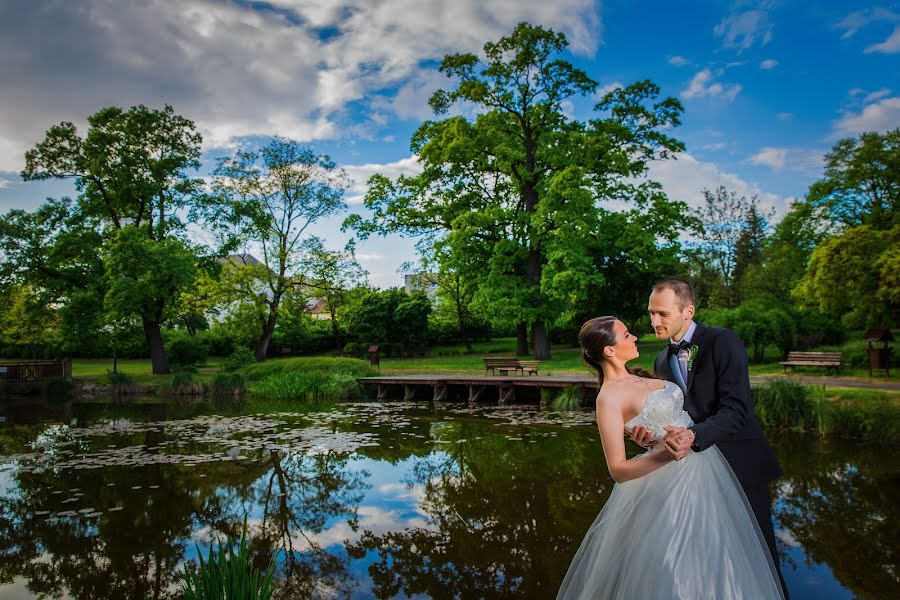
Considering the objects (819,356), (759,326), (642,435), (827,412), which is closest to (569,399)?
(827,412)

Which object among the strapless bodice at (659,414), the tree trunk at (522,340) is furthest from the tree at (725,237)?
the strapless bodice at (659,414)

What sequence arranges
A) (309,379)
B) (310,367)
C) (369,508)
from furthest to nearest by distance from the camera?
(310,367) < (309,379) < (369,508)

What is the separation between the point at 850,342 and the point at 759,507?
27.5m

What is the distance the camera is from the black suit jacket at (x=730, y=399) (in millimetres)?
2752

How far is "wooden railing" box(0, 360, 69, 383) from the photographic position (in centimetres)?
2439

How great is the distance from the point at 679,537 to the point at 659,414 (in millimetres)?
556

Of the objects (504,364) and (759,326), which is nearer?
(759,326)

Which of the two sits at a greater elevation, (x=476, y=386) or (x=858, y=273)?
(x=858, y=273)

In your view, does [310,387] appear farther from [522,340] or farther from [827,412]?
[827,412]

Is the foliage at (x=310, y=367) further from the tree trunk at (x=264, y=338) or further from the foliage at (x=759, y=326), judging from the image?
the foliage at (x=759, y=326)

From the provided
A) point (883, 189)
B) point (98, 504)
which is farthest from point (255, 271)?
point (883, 189)

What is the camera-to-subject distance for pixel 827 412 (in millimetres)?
11352

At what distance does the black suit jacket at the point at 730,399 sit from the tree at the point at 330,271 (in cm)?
2847

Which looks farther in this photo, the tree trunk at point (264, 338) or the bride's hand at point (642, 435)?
the tree trunk at point (264, 338)
